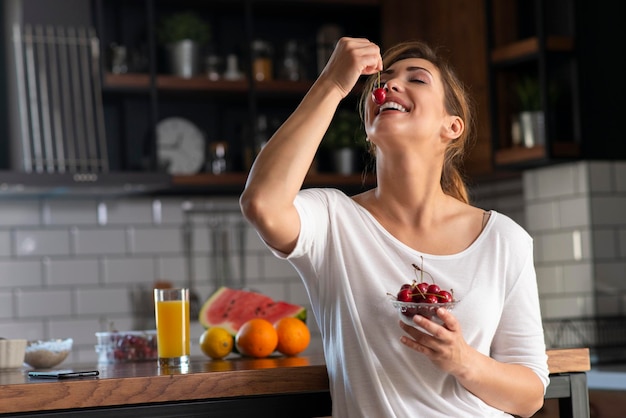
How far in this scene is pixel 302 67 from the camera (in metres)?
4.77

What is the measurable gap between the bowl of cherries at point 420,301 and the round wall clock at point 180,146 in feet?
9.62

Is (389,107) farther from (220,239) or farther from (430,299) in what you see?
(220,239)

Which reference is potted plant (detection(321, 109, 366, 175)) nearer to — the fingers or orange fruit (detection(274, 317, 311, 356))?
orange fruit (detection(274, 317, 311, 356))

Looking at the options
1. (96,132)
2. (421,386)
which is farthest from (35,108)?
(421,386)

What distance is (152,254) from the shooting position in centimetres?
463

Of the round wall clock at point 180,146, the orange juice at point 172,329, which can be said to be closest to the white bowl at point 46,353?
the orange juice at point 172,329

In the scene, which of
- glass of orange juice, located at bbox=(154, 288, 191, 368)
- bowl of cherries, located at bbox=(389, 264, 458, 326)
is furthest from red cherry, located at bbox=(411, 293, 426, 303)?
glass of orange juice, located at bbox=(154, 288, 191, 368)

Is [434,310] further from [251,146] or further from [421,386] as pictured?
[251,146]

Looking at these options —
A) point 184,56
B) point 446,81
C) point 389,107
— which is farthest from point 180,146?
point 389,107

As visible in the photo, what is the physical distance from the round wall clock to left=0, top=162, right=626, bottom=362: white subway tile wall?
0.19 metres

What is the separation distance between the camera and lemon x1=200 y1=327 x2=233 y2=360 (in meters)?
2.26

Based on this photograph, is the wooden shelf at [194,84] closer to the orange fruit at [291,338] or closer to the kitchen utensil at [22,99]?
the kitchen utensil at [22,99]

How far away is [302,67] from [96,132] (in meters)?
→ 1.05

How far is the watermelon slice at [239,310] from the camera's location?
2.50 m
